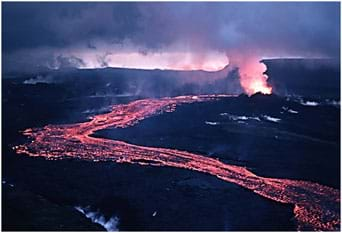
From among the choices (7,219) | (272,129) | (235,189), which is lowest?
(7,219)

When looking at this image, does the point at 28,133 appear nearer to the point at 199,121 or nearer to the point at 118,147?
the point at 118,147

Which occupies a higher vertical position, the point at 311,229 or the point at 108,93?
the point at 108,93

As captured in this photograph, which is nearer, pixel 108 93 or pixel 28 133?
pixel 28 133

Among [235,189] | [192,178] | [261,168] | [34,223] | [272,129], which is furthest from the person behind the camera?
[272,129]

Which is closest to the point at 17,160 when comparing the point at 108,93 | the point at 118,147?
the point at 118,147

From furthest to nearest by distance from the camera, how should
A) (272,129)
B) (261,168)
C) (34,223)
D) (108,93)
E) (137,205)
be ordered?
(108,93) < (272,129) < (261,168) < (137,205) < (34,223)

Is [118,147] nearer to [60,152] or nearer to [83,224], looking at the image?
[60,152]

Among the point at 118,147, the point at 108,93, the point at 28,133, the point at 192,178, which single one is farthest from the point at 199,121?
the point at 108,93
